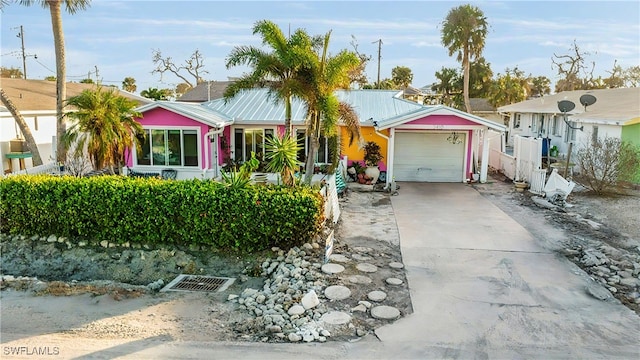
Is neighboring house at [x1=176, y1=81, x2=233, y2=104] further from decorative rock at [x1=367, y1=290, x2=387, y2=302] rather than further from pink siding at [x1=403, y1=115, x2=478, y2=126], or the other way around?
decorative rock at [x1=367, y1=290, x2=387, y2=302]

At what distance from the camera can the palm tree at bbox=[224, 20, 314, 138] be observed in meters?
12.1

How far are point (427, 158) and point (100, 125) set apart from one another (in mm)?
11960

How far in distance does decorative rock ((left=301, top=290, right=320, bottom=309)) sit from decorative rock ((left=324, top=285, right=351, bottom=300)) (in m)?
0.31

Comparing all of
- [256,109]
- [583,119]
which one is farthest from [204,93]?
[583,119]

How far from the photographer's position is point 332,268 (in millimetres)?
8688

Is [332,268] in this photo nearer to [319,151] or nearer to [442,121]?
[319,151]

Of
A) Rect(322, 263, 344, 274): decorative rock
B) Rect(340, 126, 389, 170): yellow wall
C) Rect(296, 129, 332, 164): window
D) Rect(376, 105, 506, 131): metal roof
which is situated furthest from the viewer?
Rect(296, 129, 332, 164): window

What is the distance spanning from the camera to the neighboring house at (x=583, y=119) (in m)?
16.6

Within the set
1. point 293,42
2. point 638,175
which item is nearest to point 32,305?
point 293,42

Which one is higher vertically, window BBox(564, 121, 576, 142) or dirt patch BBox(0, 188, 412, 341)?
window BBox(564, 121, 576, 142)

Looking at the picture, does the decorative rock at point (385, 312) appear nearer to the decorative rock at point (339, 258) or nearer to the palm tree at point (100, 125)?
the decorative rock at point (339, 258)

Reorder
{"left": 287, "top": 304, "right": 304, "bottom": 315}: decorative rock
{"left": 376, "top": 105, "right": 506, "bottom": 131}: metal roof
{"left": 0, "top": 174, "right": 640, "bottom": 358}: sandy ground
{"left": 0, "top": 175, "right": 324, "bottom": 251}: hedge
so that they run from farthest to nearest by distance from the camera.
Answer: {"left": 376, "top": 105, "right": 506, "bottom": 131}: metal roof
{"left": 0, "top": 175, "right": 324, "bottom": 251}: hedge
{"left": 287, "top": 304, "right": 304, "bottom": 315}: decorative rock
{"left": 0, "top": 174, "right": 640, "bottom": 358}: sandy ground

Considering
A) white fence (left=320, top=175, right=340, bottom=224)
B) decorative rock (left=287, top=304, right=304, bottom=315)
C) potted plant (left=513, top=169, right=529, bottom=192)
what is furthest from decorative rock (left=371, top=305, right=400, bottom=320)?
potted plant (left=513, top=169, right=529, bottom=192)

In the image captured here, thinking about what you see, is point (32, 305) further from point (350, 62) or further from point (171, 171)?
point (171, 171)
